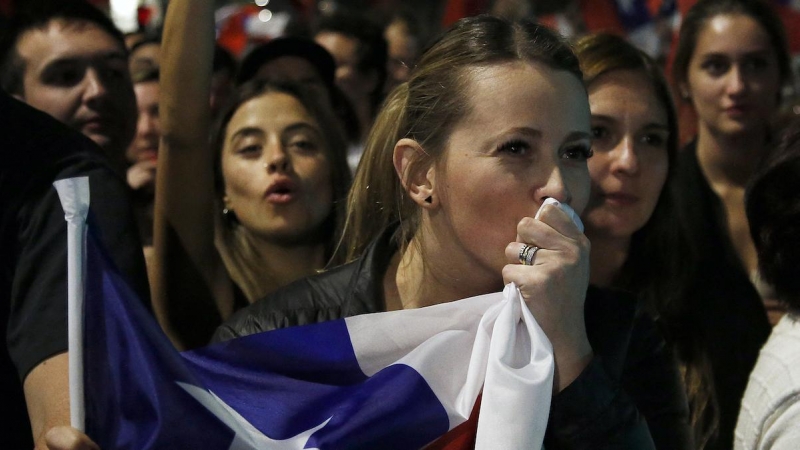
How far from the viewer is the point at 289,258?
3.51 metres

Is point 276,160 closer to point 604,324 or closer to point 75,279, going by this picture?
point 604,324

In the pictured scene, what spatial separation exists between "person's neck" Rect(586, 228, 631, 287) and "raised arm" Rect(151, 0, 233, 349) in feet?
3.54

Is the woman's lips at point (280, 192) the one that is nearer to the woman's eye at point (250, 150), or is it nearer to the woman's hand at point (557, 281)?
the woman's eye at point (250, 150)

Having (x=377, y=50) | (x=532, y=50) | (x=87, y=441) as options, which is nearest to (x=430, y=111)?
(x=532, y=50)

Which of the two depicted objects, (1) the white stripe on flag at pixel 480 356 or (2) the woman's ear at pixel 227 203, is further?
(2) the woman's ear at pixel 227 203

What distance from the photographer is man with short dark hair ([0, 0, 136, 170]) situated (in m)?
3.77

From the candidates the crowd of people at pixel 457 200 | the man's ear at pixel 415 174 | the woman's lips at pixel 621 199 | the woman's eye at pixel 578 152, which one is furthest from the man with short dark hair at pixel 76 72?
the woman's eye at pixel 578 152

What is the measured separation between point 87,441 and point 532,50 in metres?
1.18

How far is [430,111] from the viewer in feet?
8.13

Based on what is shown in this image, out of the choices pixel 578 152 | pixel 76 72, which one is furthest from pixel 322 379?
pixel 76 72

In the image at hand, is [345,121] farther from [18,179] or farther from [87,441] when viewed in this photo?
[87,441]

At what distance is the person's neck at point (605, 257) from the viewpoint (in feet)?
10.9

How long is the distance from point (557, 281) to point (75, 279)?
0.88 m

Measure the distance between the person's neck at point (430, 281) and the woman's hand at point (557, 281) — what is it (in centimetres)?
22
